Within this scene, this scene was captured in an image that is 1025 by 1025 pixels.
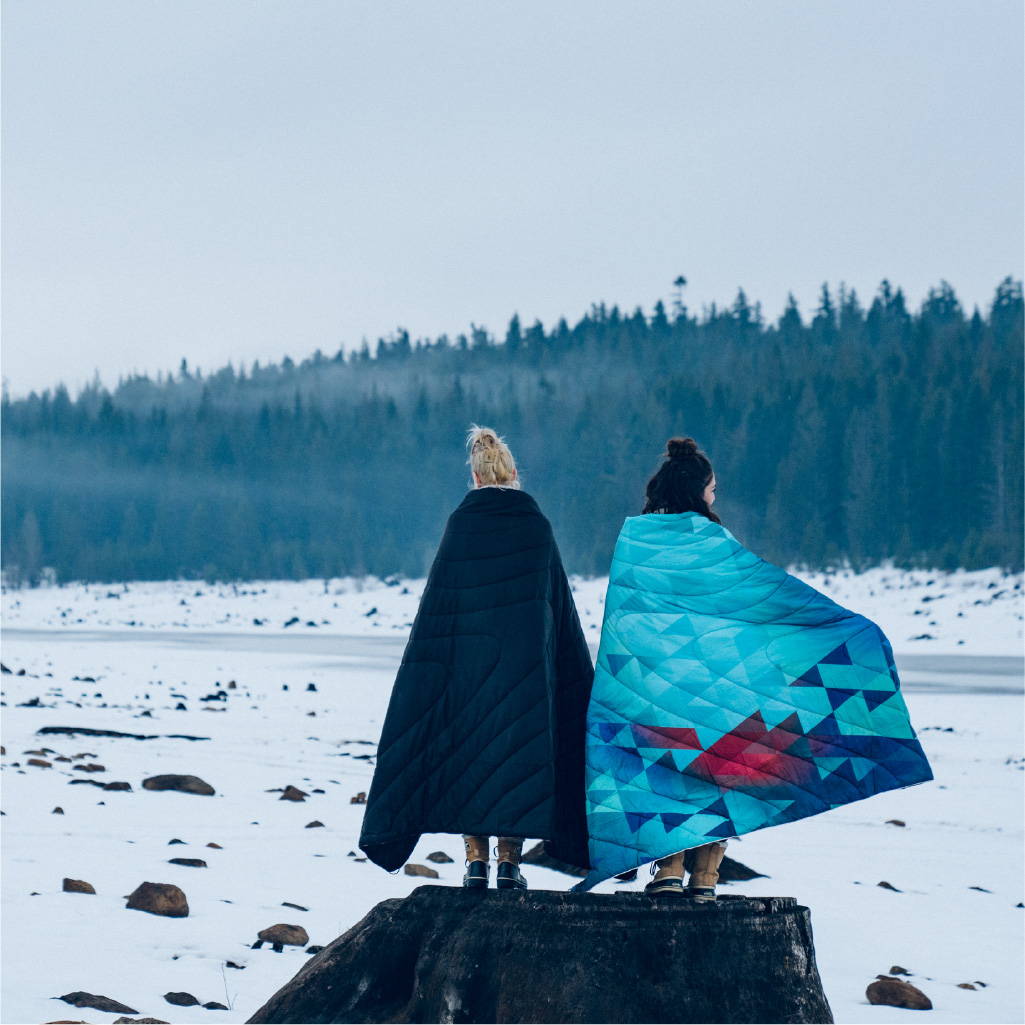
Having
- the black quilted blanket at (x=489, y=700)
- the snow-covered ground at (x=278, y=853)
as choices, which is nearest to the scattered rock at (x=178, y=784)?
the snow-covered ground at (x=278, y=853)

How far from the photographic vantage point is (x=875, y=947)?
23.4 feet

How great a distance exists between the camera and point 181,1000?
5.36 m

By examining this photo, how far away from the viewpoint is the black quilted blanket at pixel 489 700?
Answer: 5219 millimetres

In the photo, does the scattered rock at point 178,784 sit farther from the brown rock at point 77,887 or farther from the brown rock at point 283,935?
the brown rock at point 283,935

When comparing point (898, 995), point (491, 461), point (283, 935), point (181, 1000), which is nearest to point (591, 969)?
point (181, 1000)

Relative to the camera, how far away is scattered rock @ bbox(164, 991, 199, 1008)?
210 inches

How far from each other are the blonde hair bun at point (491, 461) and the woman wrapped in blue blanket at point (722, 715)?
2.15 ft

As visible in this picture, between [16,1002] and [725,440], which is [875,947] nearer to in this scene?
[16,1002]

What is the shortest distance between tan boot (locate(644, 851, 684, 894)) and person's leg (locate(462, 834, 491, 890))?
64 centimetres

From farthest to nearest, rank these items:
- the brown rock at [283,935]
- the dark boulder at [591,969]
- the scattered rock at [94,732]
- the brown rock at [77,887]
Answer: the scattered rock at [94,732]
the brown rock at [77,887]
the brown rock at [283,935]
the dark boulder at [591,969]

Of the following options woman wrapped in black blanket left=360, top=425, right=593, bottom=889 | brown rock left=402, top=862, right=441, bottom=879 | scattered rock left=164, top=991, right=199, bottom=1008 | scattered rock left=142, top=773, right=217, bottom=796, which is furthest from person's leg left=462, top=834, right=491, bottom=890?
scattered rock left=142, top=773, right=217, bottom=796

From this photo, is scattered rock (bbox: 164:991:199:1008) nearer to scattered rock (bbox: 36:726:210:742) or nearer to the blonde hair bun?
the blonde hair bun

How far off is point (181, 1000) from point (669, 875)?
200 centimetres

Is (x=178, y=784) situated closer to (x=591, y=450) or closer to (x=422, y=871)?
(x=422, y=871)
